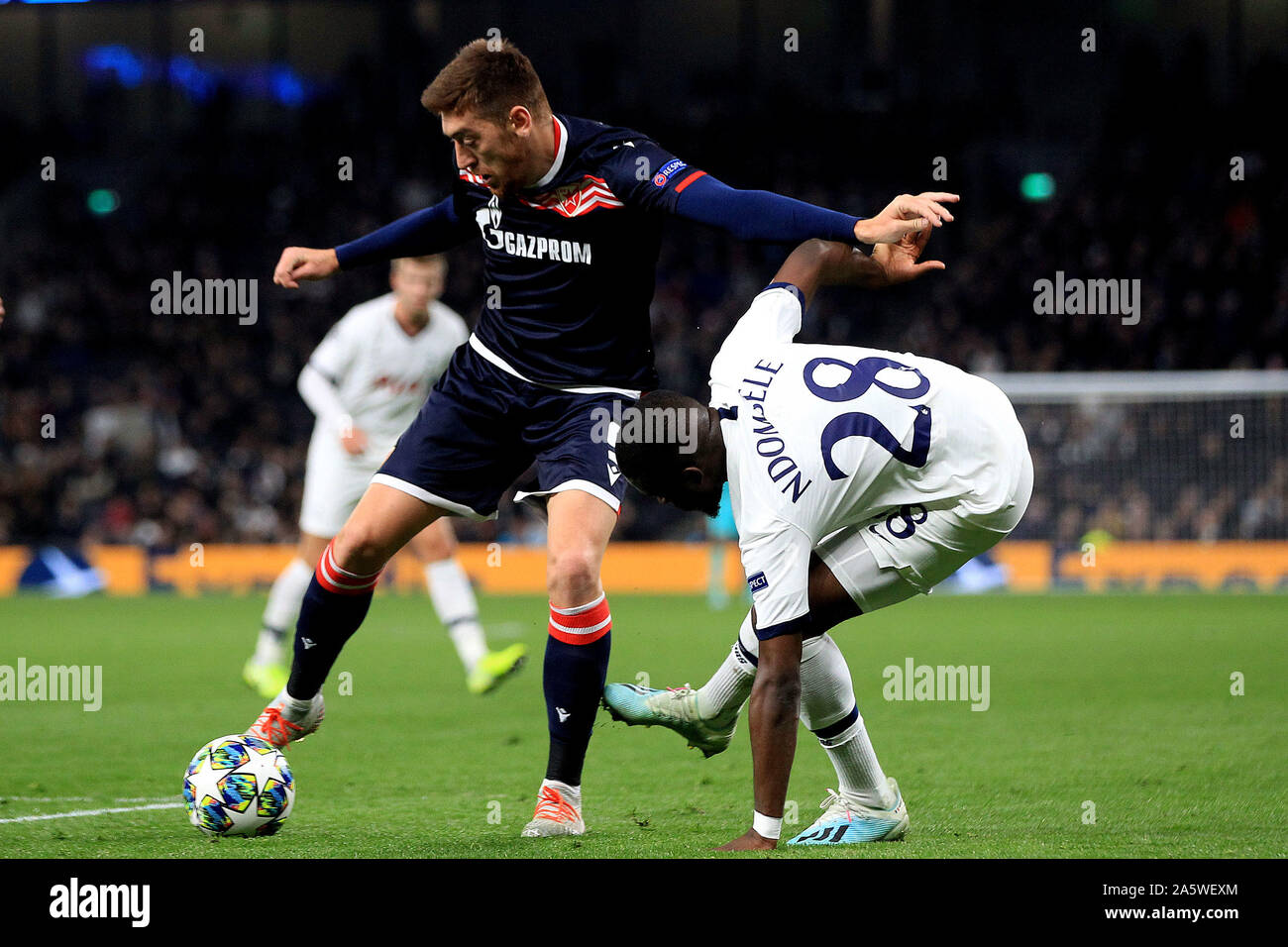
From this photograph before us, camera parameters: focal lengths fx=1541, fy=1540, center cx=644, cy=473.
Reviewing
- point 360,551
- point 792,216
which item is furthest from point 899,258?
point 360,551

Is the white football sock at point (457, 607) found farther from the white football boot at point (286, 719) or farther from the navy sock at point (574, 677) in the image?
the navy sock at point (574, 677)

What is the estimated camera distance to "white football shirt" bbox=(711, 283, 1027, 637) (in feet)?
13.8

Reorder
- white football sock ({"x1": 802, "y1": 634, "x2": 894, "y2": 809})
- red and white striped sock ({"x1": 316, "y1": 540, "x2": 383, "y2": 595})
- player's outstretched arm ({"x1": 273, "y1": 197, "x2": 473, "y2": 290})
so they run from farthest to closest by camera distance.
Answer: player's outstretched arm ({"x1": 273, "y1": 197, "x2": 473, "y2": 290}), red and white striped sock ({"x1": 316, "y1": 540, "x2": 383, "y2": 595}), white football sock ({"x1": 802, "y1": 634, "x2": 894, "y2": 809})

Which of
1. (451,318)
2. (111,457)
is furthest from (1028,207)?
(451,318)

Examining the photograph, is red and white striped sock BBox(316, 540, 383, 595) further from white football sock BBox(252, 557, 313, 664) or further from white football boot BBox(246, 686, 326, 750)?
white football sock BBox(252, 557, 313, 664)

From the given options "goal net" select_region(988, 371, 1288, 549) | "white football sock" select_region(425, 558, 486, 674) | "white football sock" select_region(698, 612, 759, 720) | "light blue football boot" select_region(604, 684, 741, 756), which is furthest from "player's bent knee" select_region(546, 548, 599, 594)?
"goal net" select_region(988, 371, 1288, 549)

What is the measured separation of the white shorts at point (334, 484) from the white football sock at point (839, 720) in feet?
17.1

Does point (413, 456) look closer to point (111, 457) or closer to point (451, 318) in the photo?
point (451, 318)

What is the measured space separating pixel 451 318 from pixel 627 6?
18762 millimetres

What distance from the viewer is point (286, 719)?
554 centimetres

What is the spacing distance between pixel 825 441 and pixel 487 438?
4.82ft

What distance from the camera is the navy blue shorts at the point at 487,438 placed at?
5168 millimetres

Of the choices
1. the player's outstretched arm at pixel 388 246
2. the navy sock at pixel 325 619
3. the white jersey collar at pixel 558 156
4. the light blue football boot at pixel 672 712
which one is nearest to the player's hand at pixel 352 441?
the player's outstretched arm at pixel 388 246

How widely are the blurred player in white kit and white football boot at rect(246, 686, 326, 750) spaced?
10.5 ft
